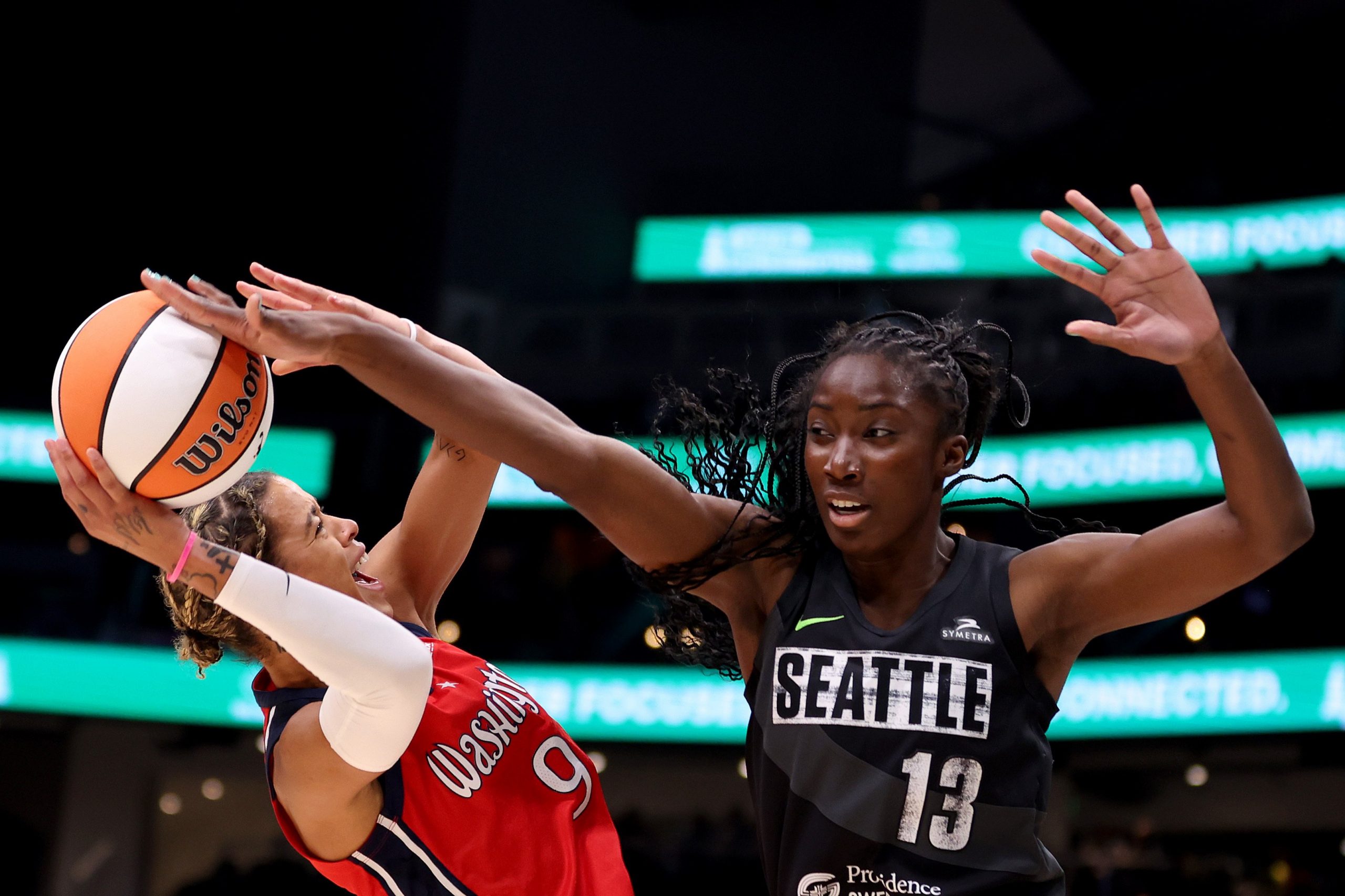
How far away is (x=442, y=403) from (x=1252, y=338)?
266 inches

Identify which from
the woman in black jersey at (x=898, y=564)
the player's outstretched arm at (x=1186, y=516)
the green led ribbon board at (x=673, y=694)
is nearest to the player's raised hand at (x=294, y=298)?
the woman in black jersey at (x=898, y=564)

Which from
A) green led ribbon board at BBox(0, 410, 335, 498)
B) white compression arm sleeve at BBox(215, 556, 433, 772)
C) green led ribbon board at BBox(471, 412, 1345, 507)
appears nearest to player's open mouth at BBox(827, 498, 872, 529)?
white compression arm sleeve at BBox(215, 556, 433, 772)

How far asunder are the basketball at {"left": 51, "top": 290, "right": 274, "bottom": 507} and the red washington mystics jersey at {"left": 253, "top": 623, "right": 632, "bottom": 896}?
1.64 feet

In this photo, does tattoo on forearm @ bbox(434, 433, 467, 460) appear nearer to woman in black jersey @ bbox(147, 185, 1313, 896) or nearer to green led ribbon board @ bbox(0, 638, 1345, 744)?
woman in black jersey @ bbox(147, 185, 1313, 896)

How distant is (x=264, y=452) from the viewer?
8.45m

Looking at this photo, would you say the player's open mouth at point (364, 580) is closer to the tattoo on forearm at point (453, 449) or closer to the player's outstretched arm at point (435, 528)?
the player's outstretched arm at point (435, 528)

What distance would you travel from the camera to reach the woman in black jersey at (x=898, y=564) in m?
1.89

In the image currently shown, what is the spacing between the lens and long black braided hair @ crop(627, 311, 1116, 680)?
85.4 inches

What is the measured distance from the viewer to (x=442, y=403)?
1.85 m

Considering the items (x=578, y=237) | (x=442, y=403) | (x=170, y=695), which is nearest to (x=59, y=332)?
(x=170, y=695)

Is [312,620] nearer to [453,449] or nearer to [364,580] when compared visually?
[364,580]

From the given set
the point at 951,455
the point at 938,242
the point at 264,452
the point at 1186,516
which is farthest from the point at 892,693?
the point at 264,452

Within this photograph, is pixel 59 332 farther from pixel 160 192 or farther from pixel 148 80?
pixel 148 80

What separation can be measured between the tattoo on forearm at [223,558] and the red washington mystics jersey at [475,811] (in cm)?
43
